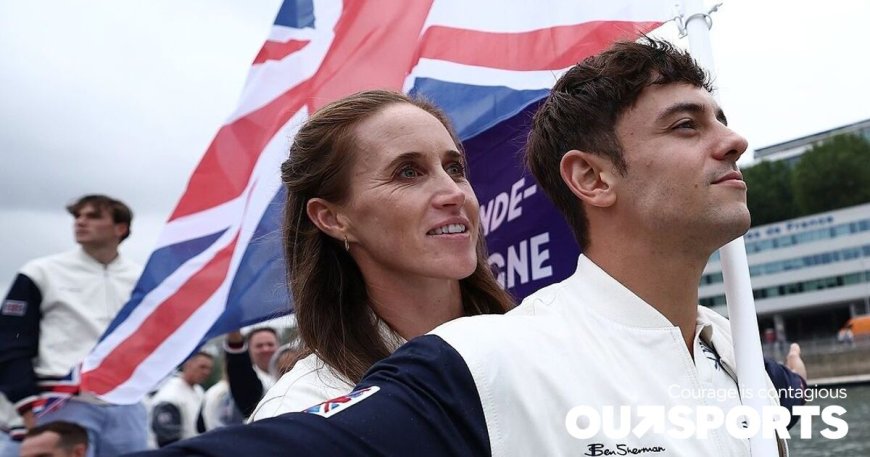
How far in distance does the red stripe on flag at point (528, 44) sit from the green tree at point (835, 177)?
68.3 m

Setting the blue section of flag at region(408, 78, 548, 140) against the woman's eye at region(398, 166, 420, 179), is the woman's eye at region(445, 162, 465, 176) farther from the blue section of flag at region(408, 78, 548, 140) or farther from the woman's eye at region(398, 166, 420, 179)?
the blue section of flag at region(408, 78, 548, 140)

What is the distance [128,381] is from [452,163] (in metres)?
2.62

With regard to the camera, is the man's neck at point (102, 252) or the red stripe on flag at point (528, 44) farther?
the man's neck at point (102, 252)

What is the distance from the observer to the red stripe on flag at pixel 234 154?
417 cm

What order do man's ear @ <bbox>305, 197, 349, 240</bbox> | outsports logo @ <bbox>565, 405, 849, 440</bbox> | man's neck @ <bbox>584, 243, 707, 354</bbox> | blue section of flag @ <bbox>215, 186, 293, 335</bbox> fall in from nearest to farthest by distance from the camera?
1. outsports logo @ <bbox>565, 405, 849, 440</bbox>
2. man's neck @ <bbox>584, 243, 707, 354</bbox>
3. man's ear @ <bbox>305, 197, 349, 240</bbox>
4. blue section of flag @ <bbox>215, 186, 293, 335</bbox>

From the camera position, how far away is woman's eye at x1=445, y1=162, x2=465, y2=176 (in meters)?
2.59

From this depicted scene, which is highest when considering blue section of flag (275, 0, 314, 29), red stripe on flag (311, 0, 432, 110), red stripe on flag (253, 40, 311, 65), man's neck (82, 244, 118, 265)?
blue section of flag (275, 0, 314, 29)

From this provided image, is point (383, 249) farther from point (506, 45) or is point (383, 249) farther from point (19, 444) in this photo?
point (19, 444)

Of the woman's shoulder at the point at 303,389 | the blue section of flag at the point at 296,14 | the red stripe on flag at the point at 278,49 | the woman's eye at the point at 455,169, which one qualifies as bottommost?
the woman's shoulder at the point at 303,389

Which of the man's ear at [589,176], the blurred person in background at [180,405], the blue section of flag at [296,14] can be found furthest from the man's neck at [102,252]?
the man's ear at [589,176]

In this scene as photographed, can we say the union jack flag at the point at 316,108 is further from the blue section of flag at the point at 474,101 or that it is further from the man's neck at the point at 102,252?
the man's neck at the point at 102,252

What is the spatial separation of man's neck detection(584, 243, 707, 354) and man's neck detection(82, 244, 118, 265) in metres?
3.90

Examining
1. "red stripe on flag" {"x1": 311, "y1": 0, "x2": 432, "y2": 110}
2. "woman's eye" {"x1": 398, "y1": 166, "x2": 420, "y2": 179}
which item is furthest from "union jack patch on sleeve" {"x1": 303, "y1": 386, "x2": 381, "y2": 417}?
"red stripe on flag" {"x1": 311, "y1": 0, "x2": 432, "y2": 110}

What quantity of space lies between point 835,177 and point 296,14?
2709 inches
